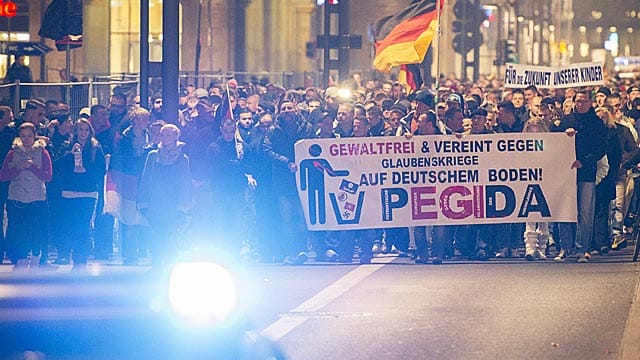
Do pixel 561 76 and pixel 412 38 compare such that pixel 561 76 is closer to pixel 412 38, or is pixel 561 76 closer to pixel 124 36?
pixel 412 38

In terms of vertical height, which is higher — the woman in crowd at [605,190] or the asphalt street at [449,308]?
the woman in crowd at [605,190]

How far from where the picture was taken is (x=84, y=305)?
1261 centimetres

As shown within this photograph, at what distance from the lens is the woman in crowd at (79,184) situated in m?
17.9

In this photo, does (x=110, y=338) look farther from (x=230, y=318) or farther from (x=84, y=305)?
(x=84, y=305)

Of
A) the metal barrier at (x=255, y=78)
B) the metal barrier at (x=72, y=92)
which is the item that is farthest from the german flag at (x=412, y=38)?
the metal barrier at (x=255, y=78)

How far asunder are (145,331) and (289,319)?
366 cm

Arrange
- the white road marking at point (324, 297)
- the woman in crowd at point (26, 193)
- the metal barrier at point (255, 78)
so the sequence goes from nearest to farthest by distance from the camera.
Answer: the white road marking at point (324, 297) < the woman in crowd at point (26, 193) < the metal barrier at point (255, 78)

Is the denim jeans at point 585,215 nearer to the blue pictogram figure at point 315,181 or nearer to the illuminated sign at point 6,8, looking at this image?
the blue pictogram figure at point 315,181

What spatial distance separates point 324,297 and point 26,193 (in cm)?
403

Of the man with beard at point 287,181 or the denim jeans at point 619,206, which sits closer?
the man with beard at point 287,181

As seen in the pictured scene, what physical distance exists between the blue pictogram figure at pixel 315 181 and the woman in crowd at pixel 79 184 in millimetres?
2335

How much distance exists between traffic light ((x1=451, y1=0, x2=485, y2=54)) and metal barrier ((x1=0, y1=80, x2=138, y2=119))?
15.9 meters

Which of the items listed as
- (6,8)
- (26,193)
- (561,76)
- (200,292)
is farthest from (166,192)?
(6,8)

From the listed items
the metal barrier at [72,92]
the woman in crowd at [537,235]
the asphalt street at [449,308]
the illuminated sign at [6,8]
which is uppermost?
the illuminated sign at [6,8]
